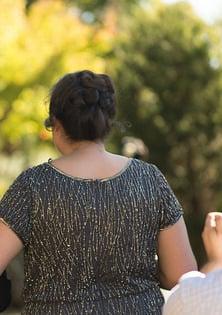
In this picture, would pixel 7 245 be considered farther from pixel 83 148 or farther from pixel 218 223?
pixel 218 223

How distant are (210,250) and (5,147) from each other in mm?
15318

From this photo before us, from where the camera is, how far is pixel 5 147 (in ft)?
56.6

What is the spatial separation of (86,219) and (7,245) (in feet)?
0.79

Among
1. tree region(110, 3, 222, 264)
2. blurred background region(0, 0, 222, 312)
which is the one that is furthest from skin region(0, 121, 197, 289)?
tree region(110, 3, 222, 264)

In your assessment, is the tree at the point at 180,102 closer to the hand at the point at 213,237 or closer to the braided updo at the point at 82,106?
the braided updo at the point at 82,106

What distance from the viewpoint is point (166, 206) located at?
2.68 meters

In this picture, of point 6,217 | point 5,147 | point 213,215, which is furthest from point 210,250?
point 5,147

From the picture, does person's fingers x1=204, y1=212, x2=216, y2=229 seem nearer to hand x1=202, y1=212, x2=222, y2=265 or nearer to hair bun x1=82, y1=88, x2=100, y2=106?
hand x1=202, y1=212, x2=222, y2=265

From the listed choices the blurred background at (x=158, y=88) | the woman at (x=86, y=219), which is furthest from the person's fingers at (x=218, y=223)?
the blurred background at (x=158, y=88)

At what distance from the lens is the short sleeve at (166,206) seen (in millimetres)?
2668

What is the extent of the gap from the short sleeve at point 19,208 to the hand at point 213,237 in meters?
0.62

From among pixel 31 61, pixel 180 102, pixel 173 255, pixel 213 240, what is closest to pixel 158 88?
pixel 180 102

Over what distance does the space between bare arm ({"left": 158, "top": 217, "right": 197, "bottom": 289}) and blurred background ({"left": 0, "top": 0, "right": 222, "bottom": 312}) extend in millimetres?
10726

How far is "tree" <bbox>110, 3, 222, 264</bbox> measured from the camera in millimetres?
14344
